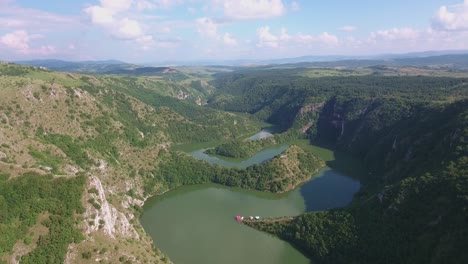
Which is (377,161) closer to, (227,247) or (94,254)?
(227,247)

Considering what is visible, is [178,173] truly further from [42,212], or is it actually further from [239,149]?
[42,212]

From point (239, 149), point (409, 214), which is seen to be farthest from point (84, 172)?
point (239, 149)

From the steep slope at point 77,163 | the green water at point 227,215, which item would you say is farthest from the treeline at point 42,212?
the green water at point 227,215

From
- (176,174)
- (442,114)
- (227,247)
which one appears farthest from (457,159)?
(176,174)

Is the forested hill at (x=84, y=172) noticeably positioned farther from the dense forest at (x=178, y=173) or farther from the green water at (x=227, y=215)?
the green water at (x=227, y=215)

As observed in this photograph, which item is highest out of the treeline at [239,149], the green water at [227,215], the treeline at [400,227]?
the treeline at [400,227]

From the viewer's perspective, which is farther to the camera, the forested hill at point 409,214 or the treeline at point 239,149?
the treeline at point 239,149

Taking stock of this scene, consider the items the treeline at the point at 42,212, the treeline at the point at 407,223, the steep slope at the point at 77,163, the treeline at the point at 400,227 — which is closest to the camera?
the treeline at the point at 42,212
